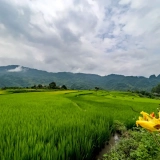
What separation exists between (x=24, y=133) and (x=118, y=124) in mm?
3289

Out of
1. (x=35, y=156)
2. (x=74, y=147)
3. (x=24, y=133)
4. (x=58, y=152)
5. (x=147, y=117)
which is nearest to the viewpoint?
(x=147, y=117)

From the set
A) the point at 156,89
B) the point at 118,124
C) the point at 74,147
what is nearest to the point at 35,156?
the point at 74,147

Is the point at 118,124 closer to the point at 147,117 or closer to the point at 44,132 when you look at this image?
the point at 44,132

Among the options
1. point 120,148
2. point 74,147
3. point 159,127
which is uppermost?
point 159,127

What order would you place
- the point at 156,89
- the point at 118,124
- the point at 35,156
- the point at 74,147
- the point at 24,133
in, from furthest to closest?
the point at 156,89, the point at 118,124, the point at 24,133, the point at 74,147, the point at 35,156

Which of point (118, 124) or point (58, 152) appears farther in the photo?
point (118, 124)

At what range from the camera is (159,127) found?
125 centimetres

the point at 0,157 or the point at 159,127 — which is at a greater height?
the point at 159,127

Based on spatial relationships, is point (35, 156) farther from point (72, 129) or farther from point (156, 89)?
point (156, 89)

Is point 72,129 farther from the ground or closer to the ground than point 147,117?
closer to the ground

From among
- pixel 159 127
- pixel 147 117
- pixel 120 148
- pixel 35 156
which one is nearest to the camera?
pixel 159 127

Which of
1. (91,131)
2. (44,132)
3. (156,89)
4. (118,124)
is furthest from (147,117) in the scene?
(156,89)

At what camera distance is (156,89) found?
82.5 meters

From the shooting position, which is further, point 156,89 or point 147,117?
point 156,89
